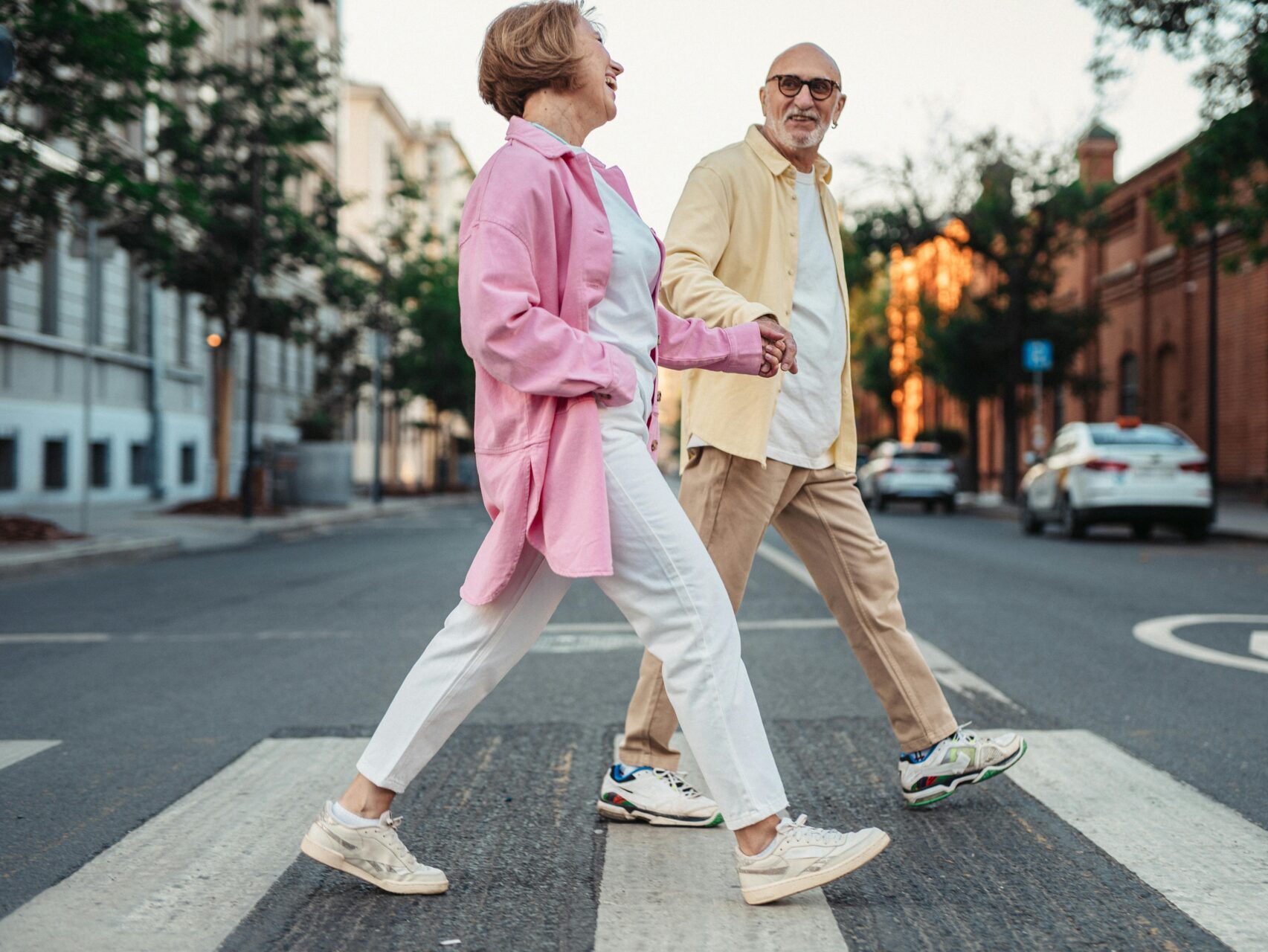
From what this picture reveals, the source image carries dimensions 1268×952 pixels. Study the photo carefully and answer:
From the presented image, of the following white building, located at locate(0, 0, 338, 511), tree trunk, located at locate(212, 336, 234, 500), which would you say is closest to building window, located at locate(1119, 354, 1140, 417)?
white building, located at locate(0, 0, 338, 511)

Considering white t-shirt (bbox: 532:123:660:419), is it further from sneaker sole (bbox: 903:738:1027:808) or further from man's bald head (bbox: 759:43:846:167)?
sneaker sole (bbox: 903:738:1027:808)

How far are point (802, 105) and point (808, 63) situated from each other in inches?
4.5

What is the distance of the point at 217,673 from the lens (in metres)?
6.25

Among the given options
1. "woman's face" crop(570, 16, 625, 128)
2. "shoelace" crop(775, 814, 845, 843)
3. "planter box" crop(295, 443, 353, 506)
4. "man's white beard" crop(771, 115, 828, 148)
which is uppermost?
"man's white beard" crop(771, 115, 828, 148)

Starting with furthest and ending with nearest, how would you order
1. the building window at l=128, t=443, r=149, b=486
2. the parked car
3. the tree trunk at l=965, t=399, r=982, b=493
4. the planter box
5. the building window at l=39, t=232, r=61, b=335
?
the tree trunk at l=965, t=399, r=982, b=493
the parked car
the building window at l=128, t=443, r=149, b=486
the planter box
the building window at l=39, t=232, r=61, b=335

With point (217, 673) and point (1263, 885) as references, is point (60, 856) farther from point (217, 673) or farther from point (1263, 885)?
point (217, 673)

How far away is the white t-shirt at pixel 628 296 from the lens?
2.88 meters

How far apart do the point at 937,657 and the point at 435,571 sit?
6399 mm

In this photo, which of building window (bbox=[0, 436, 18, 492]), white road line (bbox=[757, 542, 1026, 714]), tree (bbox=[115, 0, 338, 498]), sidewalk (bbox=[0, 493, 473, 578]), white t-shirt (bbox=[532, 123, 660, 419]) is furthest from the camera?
building window (bbox=[0, 436, 18, 492])

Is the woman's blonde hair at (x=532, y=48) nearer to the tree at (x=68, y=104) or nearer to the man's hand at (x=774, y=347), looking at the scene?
the man's hand at (x=774, y=347)

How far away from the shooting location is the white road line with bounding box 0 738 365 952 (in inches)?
105

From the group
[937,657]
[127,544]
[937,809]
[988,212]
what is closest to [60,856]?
[937,809]

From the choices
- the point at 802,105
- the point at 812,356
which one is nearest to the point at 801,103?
the point at 802,105

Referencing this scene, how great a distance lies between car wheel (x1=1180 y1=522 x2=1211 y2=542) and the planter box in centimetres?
1571
